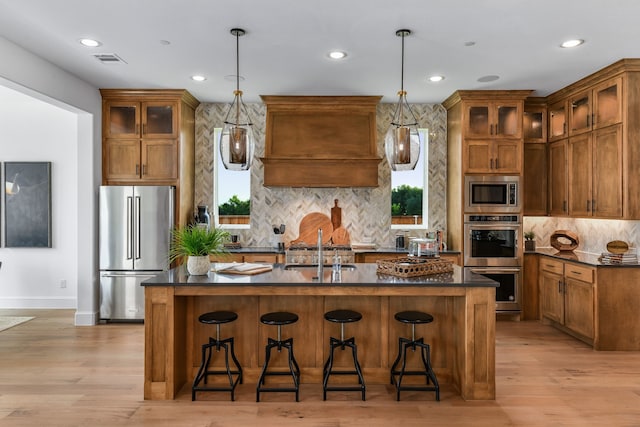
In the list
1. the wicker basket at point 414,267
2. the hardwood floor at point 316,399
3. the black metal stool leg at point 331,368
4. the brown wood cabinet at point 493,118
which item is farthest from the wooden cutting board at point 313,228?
the black metal stool leg at point 331,368

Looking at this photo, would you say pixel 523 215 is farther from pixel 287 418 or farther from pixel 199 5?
pixel 199 5

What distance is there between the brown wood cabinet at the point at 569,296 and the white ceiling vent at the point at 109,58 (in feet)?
17.3

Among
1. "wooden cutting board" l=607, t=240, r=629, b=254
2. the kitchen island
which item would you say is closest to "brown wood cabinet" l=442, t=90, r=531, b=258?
"wooden cutting board" l=607, t=240, r=629, b=254

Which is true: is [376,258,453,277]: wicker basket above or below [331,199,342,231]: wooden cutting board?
below

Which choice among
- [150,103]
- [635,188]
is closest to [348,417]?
[635,188]

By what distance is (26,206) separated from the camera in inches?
251

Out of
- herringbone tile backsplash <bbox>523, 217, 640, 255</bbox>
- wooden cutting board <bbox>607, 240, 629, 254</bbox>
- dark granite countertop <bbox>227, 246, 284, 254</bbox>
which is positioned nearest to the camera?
wooden cutting board <bbox>607, 240, 629, 254</bbox>

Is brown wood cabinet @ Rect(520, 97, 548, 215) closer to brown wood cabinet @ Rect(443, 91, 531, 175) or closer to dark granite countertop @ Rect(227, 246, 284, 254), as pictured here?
brown wood cabinet @ Rect(443, 91, 531, 175)

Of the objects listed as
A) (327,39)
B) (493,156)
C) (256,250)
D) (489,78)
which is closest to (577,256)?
(493,156)

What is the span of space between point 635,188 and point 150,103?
18.6 ft

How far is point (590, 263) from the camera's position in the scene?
14.9ft

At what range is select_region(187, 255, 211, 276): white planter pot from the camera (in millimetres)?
3477

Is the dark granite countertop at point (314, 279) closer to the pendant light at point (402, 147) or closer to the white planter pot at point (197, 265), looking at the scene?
the white planter pot at point (197, 265)

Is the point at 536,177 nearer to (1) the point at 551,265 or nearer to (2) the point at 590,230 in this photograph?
(2) the point at 590,230
